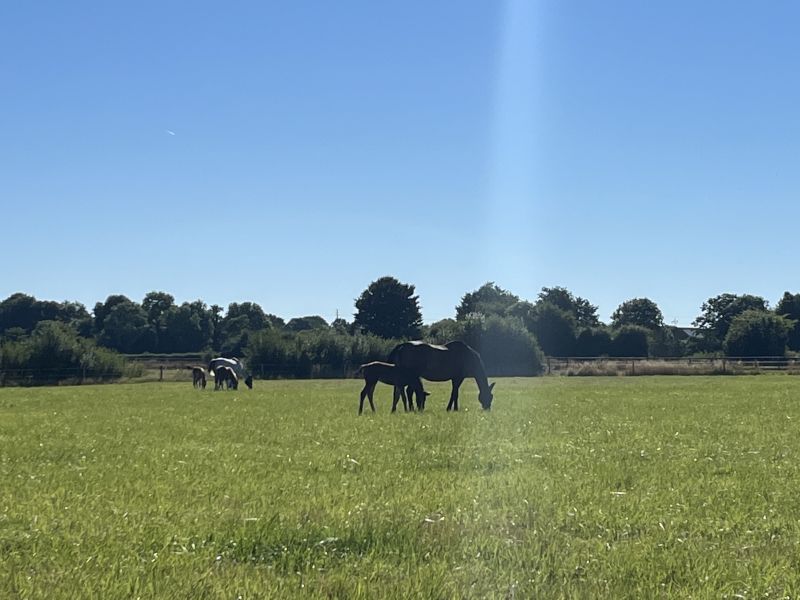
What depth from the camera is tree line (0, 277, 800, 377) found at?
68500mm

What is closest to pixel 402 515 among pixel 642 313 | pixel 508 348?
pixel 508 348

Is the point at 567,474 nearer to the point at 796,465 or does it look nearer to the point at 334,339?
the point at 796,465

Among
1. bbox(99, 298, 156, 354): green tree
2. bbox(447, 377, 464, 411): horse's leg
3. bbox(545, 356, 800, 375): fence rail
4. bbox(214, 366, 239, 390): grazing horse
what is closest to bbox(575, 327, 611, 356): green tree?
bbox(545, 356, 800, 375): fence rail

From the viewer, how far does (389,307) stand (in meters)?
126

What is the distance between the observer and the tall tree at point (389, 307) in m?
126

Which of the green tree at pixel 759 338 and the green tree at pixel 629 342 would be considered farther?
the green tree at pixel 629 342

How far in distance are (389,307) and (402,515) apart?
4656 inches

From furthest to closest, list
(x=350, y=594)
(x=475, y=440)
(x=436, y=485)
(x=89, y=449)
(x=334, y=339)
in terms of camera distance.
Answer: (x=334, y=339), (x=475, y=440), (x=89, y=449), (x=436, y=485), (x=350, y=594)

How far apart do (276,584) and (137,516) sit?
2829 mm

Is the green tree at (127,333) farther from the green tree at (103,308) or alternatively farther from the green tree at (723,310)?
the green tree at (723,310)

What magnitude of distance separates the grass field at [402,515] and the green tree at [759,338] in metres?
92.4

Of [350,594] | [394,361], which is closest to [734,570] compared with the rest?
[350,594]

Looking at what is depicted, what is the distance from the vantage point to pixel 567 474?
10570 millimetres

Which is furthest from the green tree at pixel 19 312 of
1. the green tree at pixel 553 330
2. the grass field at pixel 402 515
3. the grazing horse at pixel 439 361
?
the grass field at pixel 402 515
